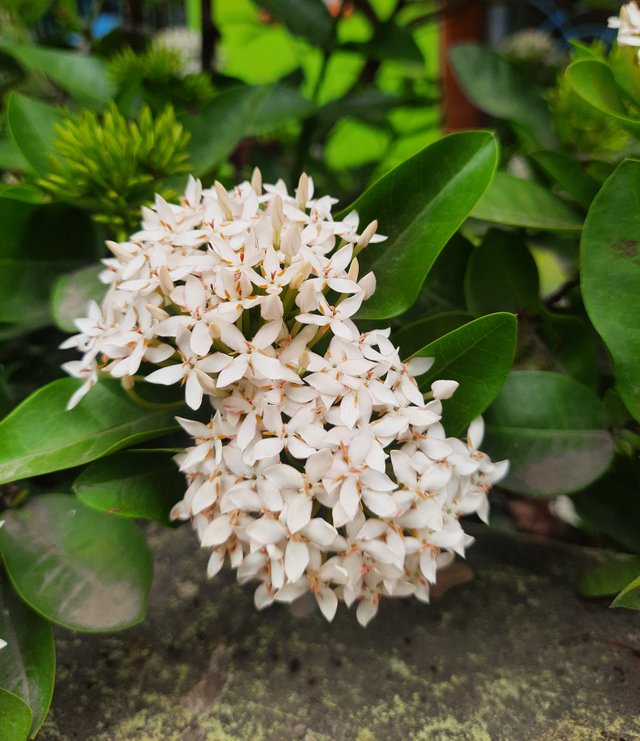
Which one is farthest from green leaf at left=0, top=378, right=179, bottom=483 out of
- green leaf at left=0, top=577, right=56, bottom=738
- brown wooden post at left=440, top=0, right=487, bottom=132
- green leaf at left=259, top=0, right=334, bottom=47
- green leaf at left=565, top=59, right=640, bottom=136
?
brown wooden post at left=440, top=0, right=487, bottom=132

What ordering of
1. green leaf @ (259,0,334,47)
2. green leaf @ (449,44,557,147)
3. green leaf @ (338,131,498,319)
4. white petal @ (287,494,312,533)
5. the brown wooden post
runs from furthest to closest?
the brown wooden post → green leaf @ (259,0,334,47) → green leaf @ (449,44,557,147) → green leaf @ (338,131,498,319) → white petal @ (287,494,312,533)

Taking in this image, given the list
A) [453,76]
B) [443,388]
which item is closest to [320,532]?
[443,388]

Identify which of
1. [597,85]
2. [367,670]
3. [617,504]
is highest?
[597,85]

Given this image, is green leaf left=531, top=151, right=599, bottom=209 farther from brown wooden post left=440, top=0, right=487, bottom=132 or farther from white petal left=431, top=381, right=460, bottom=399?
brown wooden post left=440, top=0, right=487, bottom=132

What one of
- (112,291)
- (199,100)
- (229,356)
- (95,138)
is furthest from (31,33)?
(229,356)

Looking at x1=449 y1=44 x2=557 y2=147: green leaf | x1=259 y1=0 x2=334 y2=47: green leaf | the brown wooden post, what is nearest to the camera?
x1=449 y1=44 x2=557 y2=147: green leaf

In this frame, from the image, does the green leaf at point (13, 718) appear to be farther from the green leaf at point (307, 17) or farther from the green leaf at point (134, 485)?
the green leaf at point (307, 17)

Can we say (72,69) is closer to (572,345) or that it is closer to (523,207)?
(523,207)

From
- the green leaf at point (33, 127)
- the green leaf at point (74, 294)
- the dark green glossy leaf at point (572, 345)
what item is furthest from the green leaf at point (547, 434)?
the green leaf at point (33, 127)
